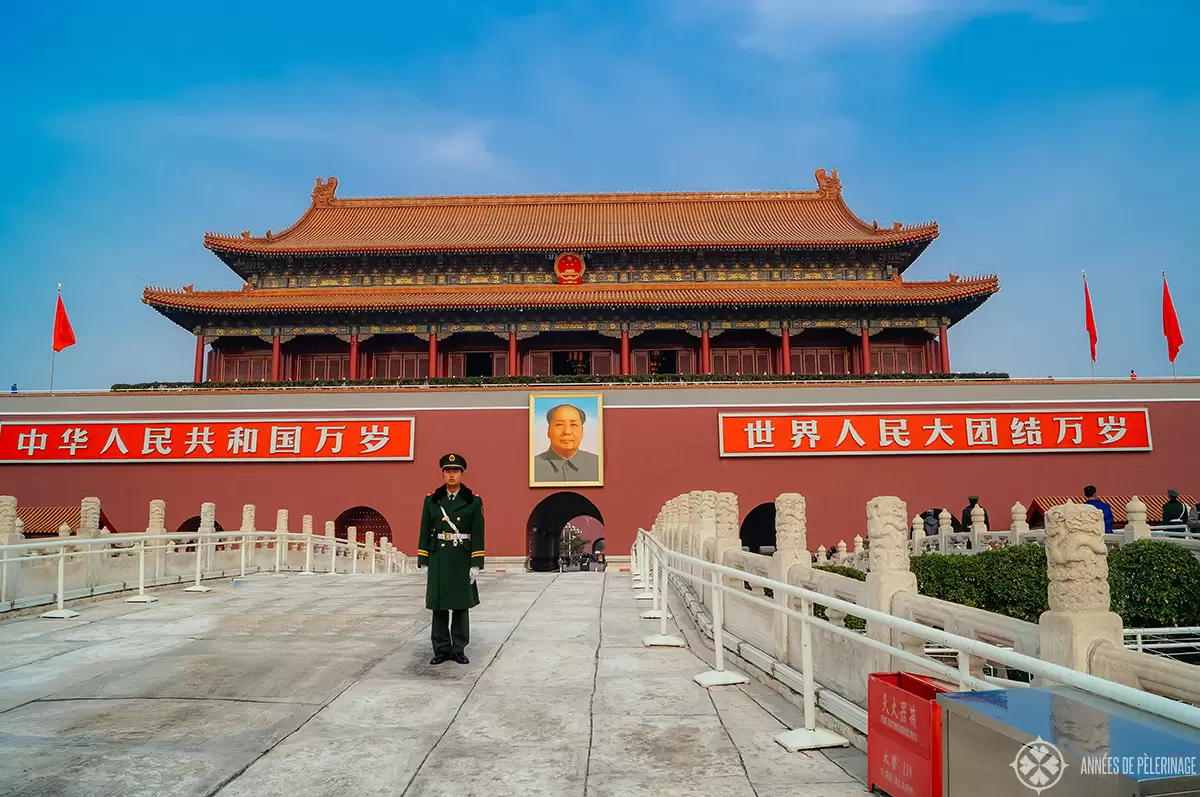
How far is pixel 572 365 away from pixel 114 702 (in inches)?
847

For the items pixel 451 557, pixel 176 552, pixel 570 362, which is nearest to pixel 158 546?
pixel 176 552

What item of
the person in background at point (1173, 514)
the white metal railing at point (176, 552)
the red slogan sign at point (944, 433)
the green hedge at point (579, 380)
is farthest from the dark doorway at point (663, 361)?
the person in background at point (1173, 514)

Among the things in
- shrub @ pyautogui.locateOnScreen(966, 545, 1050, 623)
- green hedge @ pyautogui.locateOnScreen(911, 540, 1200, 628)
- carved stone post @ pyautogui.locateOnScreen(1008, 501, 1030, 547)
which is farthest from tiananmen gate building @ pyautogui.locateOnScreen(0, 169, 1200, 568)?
shrub @ pyautogui.locateOnScreen(966, 545, 1050, 623)

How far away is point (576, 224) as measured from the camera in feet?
95.6

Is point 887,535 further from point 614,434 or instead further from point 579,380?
point 579,380

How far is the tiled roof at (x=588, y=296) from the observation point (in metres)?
24.1

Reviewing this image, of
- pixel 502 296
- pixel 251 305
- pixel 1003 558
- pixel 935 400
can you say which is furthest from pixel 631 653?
pixel 251 305

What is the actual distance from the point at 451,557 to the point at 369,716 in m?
1.60

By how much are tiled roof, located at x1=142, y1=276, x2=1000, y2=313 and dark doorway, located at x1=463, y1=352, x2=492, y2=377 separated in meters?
2.02

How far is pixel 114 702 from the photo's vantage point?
17.3 ft

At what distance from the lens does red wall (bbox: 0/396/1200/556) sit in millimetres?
21750

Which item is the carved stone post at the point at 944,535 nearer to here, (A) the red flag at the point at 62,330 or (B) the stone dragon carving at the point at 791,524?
(B) the stone dragon carving at the point at 791,524

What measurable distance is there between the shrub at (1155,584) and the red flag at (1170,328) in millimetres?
15302

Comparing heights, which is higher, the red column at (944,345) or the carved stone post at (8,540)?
the red column at (944,345)
